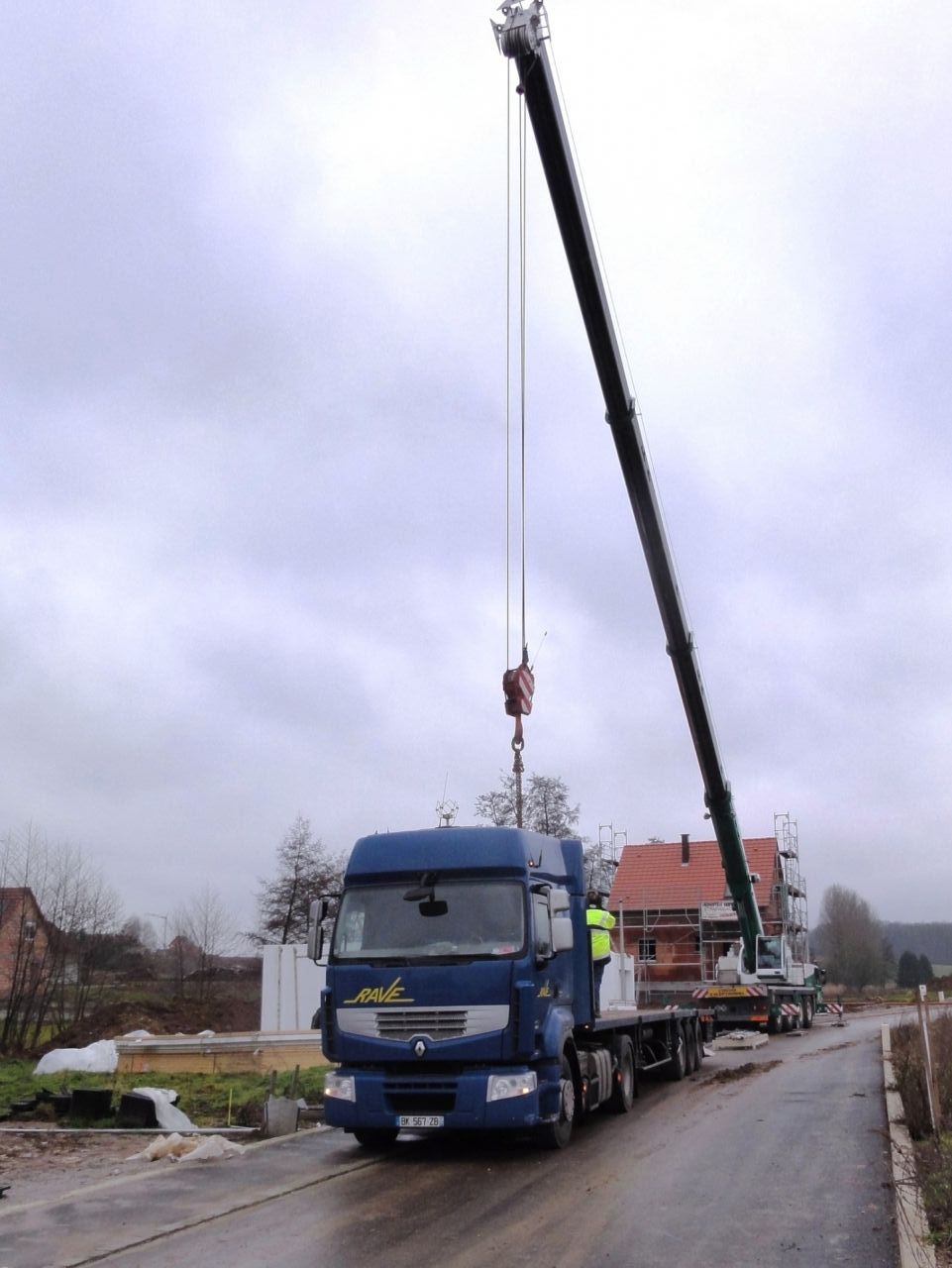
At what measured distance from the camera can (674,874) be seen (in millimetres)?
51031

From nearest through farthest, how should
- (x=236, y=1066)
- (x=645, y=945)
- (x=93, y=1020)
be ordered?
1. (x=236, y=1066)
2. (x=93, y=1020)
3. (x=645, y=945)

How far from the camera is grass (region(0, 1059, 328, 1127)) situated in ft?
45.2

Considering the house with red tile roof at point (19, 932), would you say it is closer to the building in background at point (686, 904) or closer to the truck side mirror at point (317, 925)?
the building in background at point (686, 904)

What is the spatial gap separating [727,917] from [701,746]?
772 inches

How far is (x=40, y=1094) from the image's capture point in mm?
14672

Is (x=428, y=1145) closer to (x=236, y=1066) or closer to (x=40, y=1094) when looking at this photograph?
(x=40, y=1094)

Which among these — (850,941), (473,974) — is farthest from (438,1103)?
(850,941)

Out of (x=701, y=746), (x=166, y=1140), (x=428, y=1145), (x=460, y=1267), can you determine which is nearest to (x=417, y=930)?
(x=428, y=1145)

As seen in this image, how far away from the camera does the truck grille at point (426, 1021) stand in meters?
9.87

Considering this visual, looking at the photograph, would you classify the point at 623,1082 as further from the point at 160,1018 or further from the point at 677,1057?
the point at 160,1018

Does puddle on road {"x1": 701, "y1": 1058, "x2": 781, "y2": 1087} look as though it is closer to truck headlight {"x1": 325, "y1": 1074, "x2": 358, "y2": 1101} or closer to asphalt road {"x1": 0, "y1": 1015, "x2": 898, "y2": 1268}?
asphalt road {"x1": 0, "y1": 1015, "x2": 898, "y2": 1268}

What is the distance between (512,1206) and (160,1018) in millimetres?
24290

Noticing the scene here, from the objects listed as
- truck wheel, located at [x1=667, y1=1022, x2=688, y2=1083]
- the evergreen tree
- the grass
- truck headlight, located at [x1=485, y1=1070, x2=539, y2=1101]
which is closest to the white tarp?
the grass

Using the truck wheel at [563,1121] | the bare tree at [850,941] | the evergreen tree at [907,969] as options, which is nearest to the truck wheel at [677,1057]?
the truck wheel at [563,1121]
